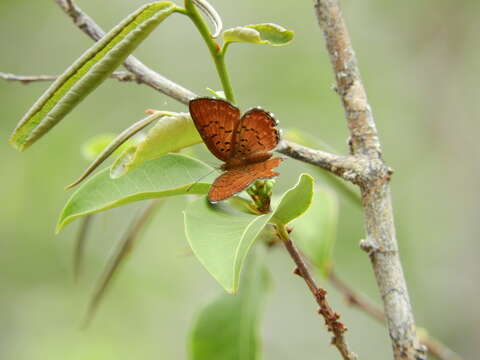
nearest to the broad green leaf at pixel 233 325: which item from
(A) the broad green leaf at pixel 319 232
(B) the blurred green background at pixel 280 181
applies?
(A) the broad green leaf at pixel 319 232

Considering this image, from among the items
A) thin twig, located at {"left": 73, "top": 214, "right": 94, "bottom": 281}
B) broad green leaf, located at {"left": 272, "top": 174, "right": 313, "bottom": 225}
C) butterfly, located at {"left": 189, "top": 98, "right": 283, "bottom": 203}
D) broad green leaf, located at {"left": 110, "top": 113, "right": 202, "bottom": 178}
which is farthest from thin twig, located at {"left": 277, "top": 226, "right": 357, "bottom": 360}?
thin twig, located at {"left": 73, "top": 214, "right": 94, "bottom": 281}

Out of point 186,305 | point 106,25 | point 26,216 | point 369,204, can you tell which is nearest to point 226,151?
point 369,204

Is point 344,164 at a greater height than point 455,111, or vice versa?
point 455,111

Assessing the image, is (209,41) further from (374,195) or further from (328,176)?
(328,176)

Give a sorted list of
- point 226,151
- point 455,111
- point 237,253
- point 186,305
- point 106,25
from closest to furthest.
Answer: point 237,253 < point 226,151 < point 455,111 < point 186,305 < point 106,25

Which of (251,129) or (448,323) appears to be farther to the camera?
(448,323)

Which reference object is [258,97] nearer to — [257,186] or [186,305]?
[186,305]

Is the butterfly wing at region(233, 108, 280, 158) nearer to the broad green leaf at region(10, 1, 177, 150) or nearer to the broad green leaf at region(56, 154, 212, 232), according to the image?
the broad green leaf at region(56, 154, 212, 232)
